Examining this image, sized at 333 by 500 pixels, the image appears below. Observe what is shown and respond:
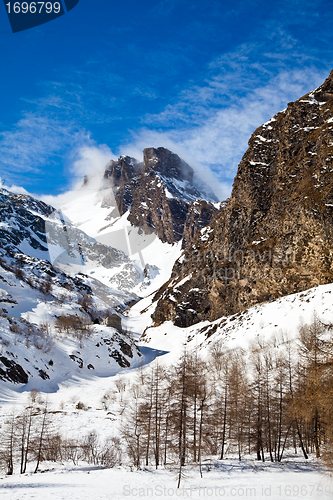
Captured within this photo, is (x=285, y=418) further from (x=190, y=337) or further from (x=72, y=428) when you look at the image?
(x=190, y=337)

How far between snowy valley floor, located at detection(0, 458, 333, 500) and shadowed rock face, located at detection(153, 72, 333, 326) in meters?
49.8

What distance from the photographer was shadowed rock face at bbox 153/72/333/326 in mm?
66875

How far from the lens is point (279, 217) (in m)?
77.9

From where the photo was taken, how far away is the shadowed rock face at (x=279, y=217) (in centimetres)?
6688

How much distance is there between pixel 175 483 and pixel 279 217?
68313 millimetres

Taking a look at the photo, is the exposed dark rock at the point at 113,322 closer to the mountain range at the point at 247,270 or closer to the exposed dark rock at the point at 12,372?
→ the mountain range at the point at 247,270

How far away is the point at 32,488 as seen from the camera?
17891 mm

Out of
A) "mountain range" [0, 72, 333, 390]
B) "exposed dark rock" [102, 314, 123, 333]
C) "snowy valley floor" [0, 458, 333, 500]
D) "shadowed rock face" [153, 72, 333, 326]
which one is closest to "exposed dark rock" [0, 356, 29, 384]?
"mountain range" [0, 72, 333, 390]

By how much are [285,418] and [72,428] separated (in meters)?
20.9

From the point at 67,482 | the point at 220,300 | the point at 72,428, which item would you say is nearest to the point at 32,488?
the point at 67,482

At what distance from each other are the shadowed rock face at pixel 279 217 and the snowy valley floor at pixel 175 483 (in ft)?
163

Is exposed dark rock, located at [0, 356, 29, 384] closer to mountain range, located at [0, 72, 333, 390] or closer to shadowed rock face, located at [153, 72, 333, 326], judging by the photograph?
mountain range, located at [0, 72, 333, 390]

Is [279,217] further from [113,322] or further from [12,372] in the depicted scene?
[12,372]

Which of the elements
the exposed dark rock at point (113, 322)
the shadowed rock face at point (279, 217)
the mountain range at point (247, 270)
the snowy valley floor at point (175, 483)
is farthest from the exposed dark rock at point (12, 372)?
the shadowed rock face at point (279, 217)
